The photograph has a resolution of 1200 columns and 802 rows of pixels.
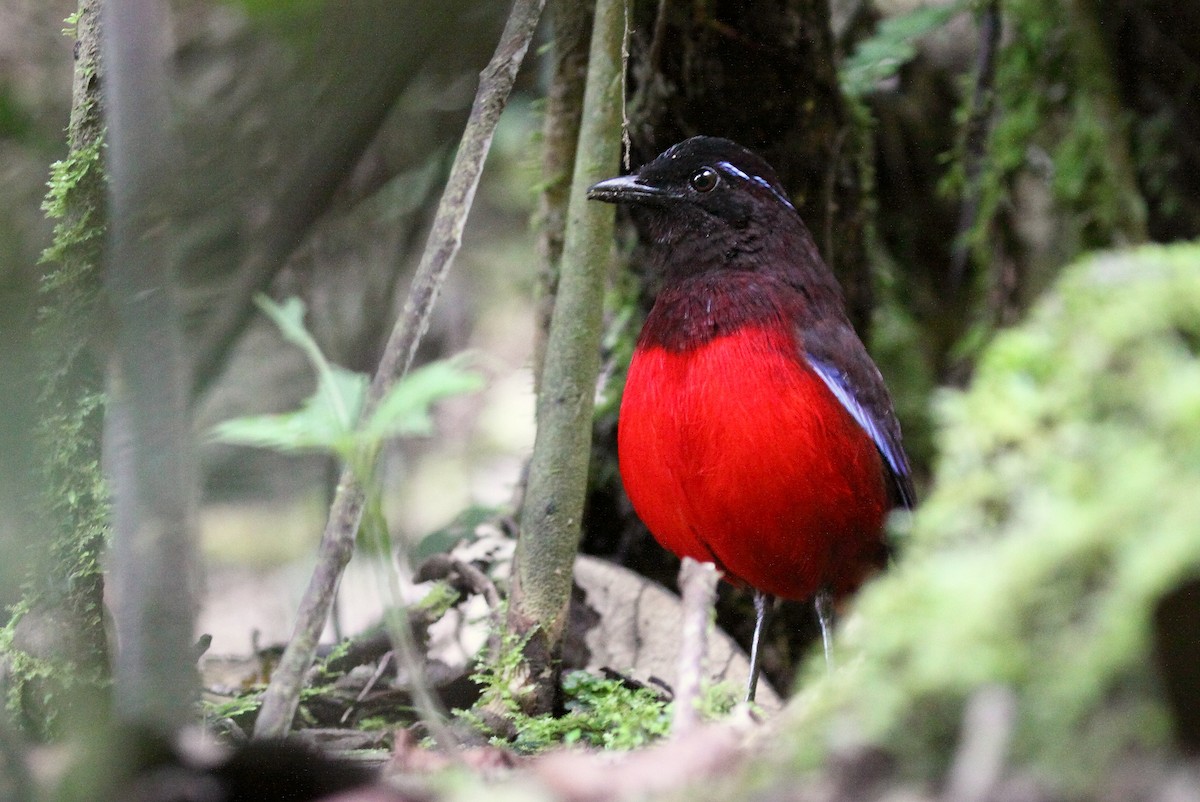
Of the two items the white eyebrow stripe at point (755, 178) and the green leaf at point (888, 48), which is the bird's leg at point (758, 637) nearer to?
the white eyebrow stripe at point (755, 178)

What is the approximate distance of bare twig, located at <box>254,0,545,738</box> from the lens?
2232mm

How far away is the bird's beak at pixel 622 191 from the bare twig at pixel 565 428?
0.37 feet

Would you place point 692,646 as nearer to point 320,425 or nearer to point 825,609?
point 320,425

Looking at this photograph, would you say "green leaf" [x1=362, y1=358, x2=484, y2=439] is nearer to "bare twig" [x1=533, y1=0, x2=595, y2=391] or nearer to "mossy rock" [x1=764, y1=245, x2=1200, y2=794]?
"mossy rock" [x1=764, y1=245, x2=1200, y2=794]

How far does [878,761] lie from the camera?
4.42 feet

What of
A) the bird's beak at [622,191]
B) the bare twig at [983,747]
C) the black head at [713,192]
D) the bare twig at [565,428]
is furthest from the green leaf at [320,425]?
the black head at [713,192]

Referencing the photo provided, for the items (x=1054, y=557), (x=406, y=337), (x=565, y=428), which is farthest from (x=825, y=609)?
(x=1054, y=557)

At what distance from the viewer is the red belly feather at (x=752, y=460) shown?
3408 mm

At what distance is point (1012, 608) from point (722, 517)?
7.20 ft

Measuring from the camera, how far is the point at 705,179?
382 cm

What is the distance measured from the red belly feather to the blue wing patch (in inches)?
1.1

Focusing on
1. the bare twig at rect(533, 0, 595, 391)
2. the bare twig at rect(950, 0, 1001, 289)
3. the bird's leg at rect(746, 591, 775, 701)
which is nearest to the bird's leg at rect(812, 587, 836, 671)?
the bird's leg at rect(746, 591, 775, 701)

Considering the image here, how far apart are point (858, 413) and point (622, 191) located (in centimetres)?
99

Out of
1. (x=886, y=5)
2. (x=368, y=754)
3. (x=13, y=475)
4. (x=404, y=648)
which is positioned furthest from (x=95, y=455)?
(x=886, y=5)
